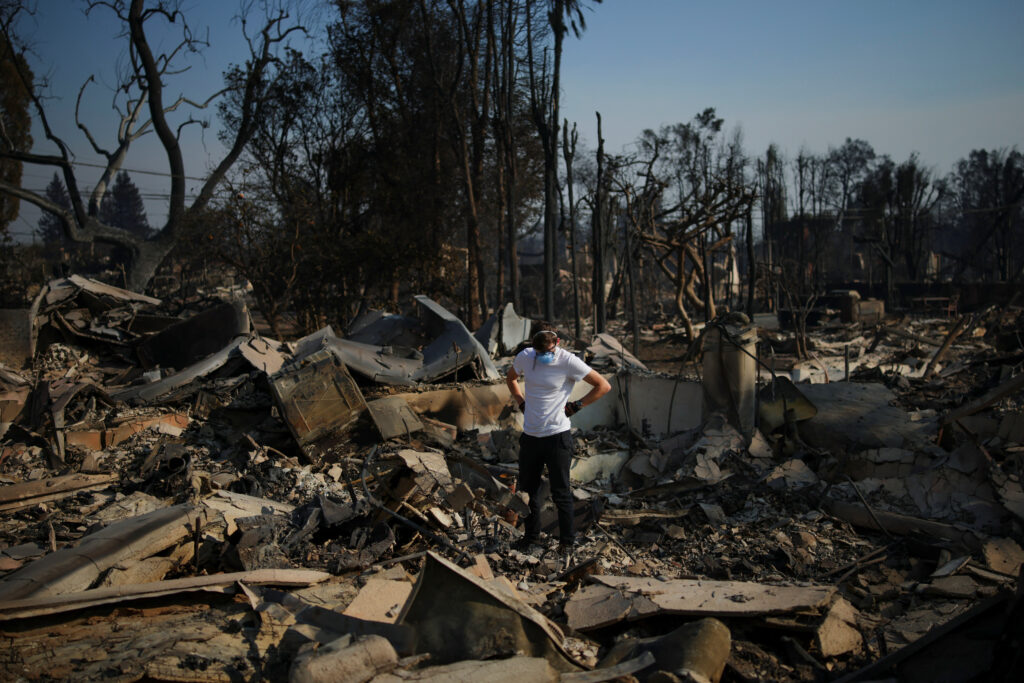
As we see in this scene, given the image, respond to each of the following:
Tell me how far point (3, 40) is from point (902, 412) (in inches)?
972

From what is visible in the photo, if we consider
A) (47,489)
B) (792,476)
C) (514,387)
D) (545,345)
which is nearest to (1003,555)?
(792,476)

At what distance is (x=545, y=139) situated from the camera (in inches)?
522

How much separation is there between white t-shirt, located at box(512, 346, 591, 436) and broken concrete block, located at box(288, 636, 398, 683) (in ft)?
6.03

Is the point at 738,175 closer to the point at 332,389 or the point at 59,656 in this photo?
the point at 332,389

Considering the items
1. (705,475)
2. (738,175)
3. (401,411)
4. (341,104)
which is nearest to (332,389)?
(401,411)

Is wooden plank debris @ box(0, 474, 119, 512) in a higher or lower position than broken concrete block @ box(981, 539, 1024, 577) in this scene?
higher

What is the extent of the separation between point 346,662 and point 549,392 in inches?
84.0

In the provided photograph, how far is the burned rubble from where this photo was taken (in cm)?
302

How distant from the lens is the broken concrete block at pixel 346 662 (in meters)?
2.60

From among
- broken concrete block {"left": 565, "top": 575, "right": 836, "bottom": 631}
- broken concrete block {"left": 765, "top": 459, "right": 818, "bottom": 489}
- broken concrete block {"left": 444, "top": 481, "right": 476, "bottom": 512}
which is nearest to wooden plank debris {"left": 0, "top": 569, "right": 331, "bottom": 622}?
broken concrete block {"left": 444, "top": 481, "right": 476, "bottom": 512}

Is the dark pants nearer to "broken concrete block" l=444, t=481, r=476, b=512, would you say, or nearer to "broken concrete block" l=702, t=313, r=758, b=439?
"broken concrete block" l=444, t=481, r=476, b=512

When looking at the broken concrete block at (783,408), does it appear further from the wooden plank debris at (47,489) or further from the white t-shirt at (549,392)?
the wooden plank debris at (47,489)

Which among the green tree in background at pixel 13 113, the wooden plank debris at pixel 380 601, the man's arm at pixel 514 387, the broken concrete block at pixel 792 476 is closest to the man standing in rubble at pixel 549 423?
the man's arm at pixel 514 387

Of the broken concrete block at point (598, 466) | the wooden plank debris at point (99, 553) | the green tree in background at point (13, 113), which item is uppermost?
the green tree in background at point (13, 113)
